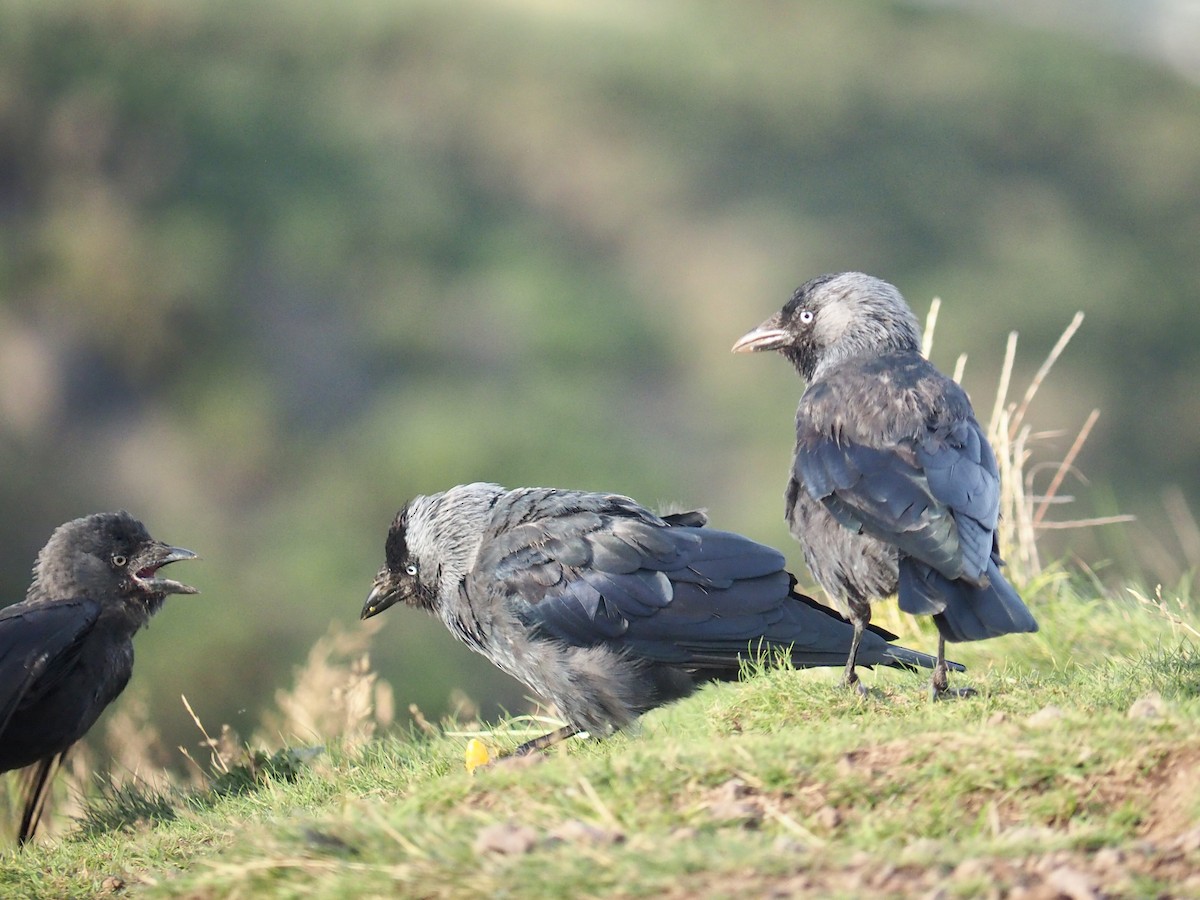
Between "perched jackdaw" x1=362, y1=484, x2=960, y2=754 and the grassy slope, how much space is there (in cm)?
53

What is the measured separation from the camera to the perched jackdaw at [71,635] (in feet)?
18.6

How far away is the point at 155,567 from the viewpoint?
6.57 meters

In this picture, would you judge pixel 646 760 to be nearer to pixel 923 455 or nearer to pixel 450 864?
pixel 450 864

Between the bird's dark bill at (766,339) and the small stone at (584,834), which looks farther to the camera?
the bird's dark bill at (766,339)

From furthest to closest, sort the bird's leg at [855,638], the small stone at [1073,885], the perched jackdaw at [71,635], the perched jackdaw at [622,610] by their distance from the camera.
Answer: the perched jackdaw at [71,635]
the perched jackdaw at [622,610]
the bird's leg at [855,638]
the small stone at [1073,885]

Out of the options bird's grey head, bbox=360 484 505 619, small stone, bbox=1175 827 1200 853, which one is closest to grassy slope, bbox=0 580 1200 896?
small stone, bbox=1175 827 1200 853

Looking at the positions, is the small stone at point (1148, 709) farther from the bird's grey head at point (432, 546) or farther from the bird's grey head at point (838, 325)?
the bird's grey head at point (432, 546)

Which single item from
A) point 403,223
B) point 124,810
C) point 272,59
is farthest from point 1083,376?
point 124,810

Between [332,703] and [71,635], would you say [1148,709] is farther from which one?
[71,635]

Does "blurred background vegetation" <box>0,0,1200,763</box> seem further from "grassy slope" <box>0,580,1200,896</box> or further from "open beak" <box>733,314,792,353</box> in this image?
"grassy slope" <box>0,580,1200,896</box>

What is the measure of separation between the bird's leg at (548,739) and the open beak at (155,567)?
2109 millimetres

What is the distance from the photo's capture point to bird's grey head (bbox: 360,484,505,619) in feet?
19.1

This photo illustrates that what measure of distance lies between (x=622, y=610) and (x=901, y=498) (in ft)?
3.93

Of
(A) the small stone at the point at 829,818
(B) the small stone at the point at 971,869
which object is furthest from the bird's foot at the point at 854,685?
(B) the small stone at the point at 971,869
